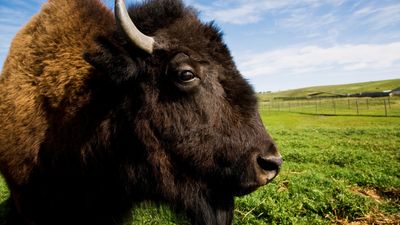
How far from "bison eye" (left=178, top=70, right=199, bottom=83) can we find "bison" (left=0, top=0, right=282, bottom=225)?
0.03 ft

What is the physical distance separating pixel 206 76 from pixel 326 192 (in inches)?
195

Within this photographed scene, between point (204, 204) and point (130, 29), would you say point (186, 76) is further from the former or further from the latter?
point (204, 204)

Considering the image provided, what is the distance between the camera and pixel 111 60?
2891 millimetres

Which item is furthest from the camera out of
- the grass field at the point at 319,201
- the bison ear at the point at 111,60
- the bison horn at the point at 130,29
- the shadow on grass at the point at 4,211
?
the shadow on grass at the point at 4,211

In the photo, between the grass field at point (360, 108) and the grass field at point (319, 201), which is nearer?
the grass field at point (319, 201)

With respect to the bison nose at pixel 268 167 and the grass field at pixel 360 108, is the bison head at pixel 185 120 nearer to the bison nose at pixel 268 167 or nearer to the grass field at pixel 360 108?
the bison nose at pixel 268 167

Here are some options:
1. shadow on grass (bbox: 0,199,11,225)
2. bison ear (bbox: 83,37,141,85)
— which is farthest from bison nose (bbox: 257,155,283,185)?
shadow on grass (bbox: 0,199,11,225)

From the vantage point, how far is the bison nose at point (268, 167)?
9.14 ft

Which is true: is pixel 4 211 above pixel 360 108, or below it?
above

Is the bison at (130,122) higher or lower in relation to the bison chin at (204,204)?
higher

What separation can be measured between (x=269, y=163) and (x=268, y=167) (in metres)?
0.05

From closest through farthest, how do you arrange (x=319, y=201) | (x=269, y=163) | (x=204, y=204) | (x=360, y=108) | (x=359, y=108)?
(x=269, y=163) → (x=204, y=204) → (x=319, y=201) → (x=360, y=108) → (x=359, y=108)

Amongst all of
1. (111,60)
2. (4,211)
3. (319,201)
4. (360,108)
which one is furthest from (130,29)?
(360,108)

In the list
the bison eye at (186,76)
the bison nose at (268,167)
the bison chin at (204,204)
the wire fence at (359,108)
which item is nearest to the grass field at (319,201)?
the bison chin at (204,204)
